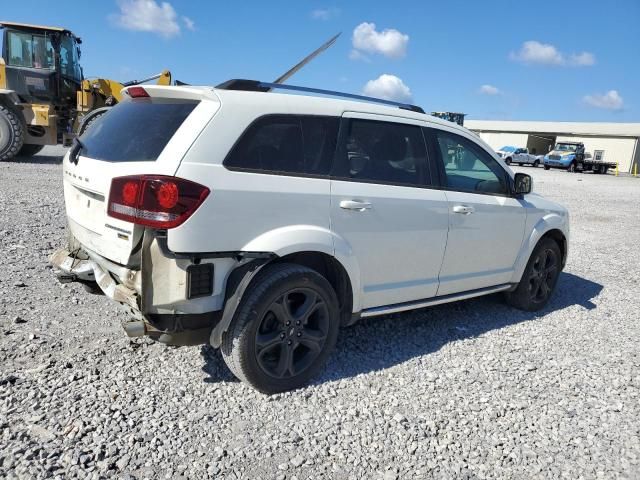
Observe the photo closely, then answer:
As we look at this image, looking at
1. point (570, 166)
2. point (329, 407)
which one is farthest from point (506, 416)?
point (570, 166)

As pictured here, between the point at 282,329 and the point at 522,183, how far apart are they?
2.81 m

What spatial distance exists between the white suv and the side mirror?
0.70 metres

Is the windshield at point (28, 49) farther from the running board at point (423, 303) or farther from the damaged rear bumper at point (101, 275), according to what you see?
the running board at point (423, 303)

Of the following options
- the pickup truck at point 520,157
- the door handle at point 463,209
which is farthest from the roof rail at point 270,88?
the pickup truck at point 520,157

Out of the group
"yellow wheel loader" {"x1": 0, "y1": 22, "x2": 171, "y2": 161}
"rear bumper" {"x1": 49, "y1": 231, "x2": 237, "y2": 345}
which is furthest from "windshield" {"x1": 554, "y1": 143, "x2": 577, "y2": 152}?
"rear bumper" {"x1": 49, "y1": 231, "x2": 237, "y2": 345}

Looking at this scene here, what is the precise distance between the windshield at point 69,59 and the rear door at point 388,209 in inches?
517

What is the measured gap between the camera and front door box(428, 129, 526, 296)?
13.3 ft

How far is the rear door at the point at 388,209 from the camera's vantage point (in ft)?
11.1

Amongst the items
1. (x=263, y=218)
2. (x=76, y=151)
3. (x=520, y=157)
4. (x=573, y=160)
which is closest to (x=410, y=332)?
(x=263, y=218)

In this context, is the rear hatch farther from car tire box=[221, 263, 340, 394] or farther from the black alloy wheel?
the black alloy wheel

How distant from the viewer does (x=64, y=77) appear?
45.1ft

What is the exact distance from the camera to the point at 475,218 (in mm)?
4180

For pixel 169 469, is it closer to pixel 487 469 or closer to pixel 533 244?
pixel 487 469

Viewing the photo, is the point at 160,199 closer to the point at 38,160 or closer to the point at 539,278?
the point at 539,278
